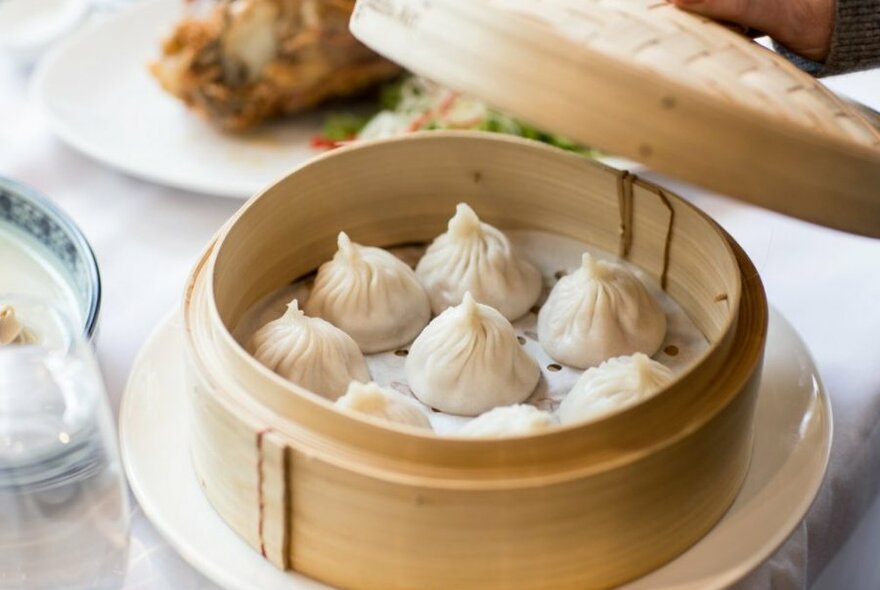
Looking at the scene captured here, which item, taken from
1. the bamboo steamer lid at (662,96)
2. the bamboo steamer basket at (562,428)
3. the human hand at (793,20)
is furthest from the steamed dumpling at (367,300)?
the human hand at (793,20)

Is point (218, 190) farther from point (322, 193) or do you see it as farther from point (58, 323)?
point (58, 323)

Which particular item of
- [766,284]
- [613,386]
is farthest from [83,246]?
[766,284]

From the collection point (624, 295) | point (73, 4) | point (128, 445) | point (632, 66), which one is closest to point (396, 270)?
point (624, 295)

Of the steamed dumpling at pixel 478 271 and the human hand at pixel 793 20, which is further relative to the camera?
the steamed dumpling at pixel 478 271

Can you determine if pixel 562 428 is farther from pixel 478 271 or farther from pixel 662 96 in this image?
pixel 478 271

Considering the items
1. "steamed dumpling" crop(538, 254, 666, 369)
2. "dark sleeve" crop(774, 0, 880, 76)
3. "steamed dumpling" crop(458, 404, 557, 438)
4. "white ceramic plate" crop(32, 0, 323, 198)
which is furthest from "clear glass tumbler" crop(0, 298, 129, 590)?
"dark sleeve" crop(774, 0, 880, 76)

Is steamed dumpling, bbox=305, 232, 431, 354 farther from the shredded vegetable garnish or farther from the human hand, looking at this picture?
the shredded vegetable garnish

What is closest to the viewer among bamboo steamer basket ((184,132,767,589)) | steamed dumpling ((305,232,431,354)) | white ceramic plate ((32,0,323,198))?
bamboo steamer basket ((184,132,767,589))

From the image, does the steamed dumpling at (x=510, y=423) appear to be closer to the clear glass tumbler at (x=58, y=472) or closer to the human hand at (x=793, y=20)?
the clear glass tumbler at (x=58, y=472)
